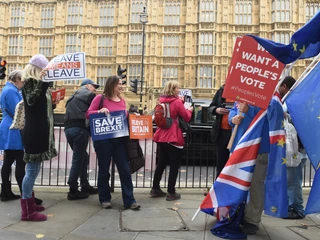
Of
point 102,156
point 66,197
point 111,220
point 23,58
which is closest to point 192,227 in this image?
point 111,220

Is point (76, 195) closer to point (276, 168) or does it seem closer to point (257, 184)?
point (257, 184)

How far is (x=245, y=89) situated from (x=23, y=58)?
38.1 meters

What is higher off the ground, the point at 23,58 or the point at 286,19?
the point at 286,19

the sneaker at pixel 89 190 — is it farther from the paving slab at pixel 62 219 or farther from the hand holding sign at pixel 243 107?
the hand holding sign at pixel 243 107

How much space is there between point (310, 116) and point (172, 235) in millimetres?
1776

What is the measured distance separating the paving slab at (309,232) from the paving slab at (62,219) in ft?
7.63

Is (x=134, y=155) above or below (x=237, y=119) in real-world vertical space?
below

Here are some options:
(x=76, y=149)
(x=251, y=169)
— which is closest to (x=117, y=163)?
(x=76, y=149)

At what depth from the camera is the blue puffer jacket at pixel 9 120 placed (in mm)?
3930

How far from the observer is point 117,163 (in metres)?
3.93

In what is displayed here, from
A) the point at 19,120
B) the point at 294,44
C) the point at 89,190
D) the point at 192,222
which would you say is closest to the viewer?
the point at 294,44

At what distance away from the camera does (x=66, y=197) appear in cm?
441

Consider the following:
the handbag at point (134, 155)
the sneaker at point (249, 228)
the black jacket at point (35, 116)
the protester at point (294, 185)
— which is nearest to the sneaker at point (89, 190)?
the handbag at point (134, 155)

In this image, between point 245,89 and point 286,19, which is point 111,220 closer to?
point 245,89
